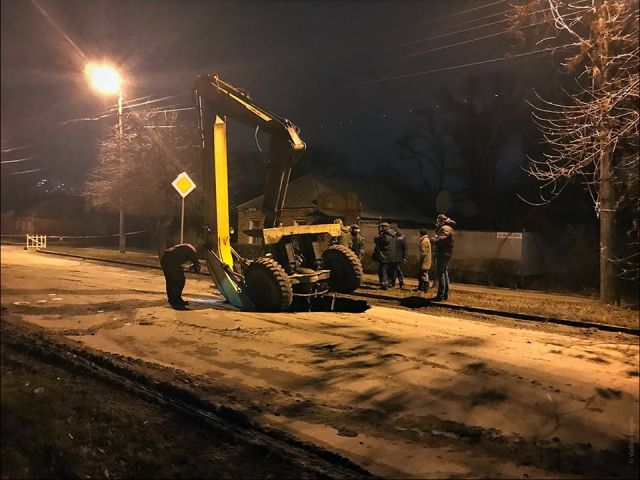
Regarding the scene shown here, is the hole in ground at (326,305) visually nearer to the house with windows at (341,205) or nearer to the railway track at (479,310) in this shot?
the railway track at (479,310)

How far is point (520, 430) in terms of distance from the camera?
4.50 metres

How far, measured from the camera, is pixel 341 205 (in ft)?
77.2

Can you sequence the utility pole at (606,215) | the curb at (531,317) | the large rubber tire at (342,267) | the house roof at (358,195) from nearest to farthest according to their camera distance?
the curb at (531,317) → the utility pole at (606,215) → the large rubber tire at (342,267) → the house roof at (358,195)

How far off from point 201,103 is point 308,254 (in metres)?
4.00

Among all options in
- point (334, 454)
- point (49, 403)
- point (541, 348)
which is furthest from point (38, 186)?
point (541, 348)

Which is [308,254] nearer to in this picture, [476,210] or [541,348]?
[541,348]

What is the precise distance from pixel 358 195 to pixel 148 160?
36.9ft

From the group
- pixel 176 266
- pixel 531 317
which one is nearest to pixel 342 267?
pixel 176 266

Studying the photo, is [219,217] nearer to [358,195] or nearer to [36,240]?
[36,240]

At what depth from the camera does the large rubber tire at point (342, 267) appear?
1143cm

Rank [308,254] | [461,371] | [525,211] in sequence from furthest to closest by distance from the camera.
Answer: [525,211]
[308,254]
[461,371]

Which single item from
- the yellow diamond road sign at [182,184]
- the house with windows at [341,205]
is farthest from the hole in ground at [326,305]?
the house with windows at [341,205]

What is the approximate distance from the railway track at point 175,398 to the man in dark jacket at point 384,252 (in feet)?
28.3

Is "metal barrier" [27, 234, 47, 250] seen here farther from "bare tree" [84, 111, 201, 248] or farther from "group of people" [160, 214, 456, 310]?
"bare tree" [84, 111, 201, 248]
